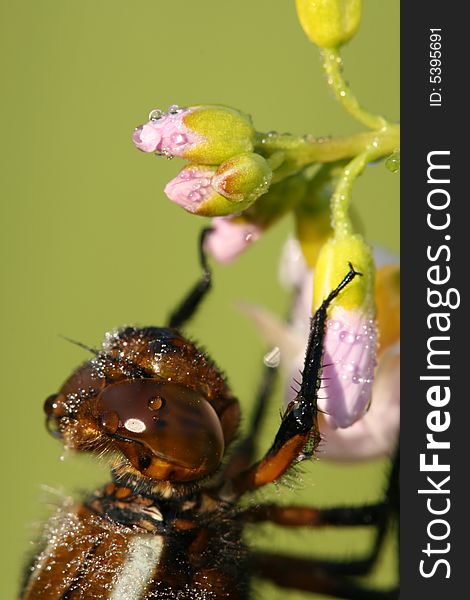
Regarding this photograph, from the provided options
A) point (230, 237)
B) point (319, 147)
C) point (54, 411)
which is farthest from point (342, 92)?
point (54, 411)

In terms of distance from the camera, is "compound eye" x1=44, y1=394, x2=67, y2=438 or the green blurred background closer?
"compound eye" x1=44, y1=394, x2=67, y2=438

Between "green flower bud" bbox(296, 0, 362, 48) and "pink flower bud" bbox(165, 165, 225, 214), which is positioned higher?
"green flower bud" bbox(296, 0, 362, 48)

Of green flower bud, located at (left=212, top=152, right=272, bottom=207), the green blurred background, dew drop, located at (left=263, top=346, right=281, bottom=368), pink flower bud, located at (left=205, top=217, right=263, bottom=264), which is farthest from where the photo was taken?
the green blurred background

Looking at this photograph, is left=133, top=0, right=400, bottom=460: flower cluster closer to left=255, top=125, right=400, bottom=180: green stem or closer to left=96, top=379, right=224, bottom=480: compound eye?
left=255, top=125, right=400, bottom=180: green stem

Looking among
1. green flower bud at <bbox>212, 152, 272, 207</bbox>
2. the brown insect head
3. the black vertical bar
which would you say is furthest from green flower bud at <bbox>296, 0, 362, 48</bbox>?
the brown insect head

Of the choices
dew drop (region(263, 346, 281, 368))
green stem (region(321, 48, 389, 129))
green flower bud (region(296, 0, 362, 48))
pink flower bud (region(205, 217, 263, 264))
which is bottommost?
dew drop (region(263, 346, 281, 368))

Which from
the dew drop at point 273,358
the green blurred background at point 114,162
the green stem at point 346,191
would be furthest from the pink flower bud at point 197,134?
the green blurred background at point 114,162

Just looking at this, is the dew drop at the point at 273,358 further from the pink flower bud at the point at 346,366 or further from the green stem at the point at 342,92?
the green stem at the point at 342,92

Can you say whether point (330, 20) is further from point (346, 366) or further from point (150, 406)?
point (150, 406)
